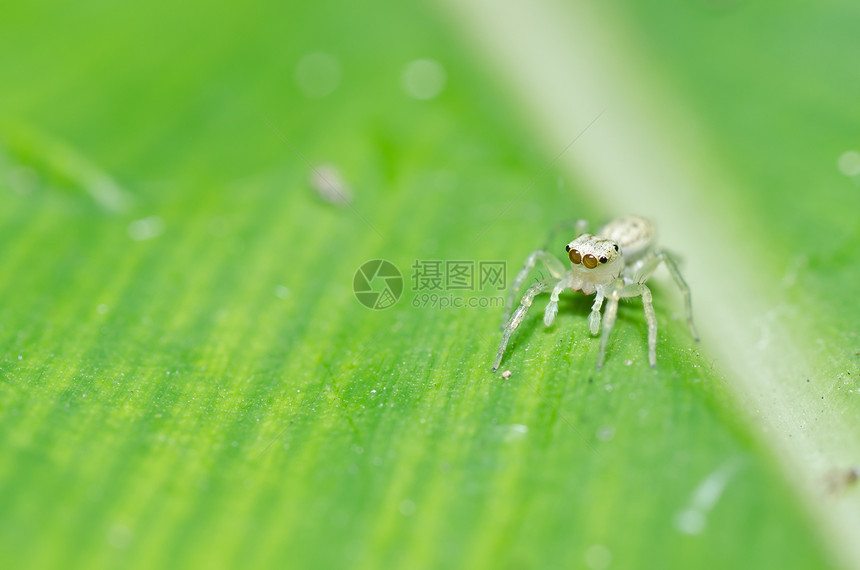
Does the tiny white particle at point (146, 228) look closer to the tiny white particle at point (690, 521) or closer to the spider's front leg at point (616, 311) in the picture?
the spider's front leg at point (616, 311)

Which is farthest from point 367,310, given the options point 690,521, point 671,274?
point 690,521

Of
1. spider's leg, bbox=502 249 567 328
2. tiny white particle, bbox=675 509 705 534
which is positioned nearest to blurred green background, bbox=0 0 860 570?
tiny white particle, bbox=675 509 705 534

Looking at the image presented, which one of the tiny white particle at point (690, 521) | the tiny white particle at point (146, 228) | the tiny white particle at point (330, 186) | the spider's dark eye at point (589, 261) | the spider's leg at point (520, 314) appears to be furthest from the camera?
the tiny white particle at point (330, 186)

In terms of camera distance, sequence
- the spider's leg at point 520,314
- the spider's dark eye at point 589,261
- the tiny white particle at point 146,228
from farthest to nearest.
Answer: the tiny white particle at point 146,228, the spider's dark eye at point 589,261, the spider's leg at point 520,314

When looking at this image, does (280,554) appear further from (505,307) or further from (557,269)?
(557,269)

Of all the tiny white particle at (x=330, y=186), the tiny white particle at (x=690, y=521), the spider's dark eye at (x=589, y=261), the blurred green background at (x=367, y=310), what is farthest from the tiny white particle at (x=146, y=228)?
the tiny white particle at (x=690, y=521)

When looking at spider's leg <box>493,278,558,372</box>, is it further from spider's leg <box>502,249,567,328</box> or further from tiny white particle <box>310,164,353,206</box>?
tiny white particle <box>310,164,353,206</box>

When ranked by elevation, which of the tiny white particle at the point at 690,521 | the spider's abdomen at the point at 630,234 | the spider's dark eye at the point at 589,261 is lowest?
the tiny white particle at the point at 690,521
